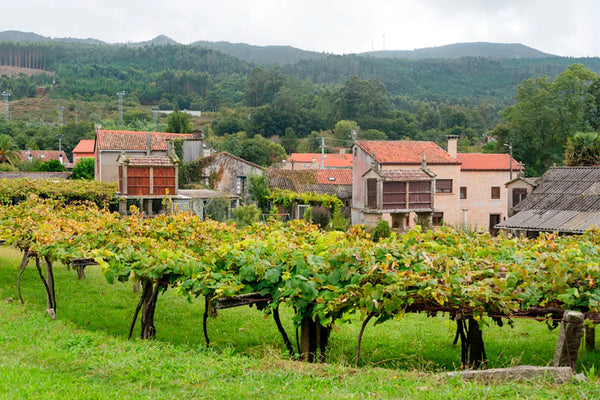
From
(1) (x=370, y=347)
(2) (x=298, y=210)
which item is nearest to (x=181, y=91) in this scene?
(2) (x=298, y=210)

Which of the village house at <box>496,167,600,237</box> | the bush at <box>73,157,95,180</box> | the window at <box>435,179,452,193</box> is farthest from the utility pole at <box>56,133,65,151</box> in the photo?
the village house at <box>496,167,600,237</box>

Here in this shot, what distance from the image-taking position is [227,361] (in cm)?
838

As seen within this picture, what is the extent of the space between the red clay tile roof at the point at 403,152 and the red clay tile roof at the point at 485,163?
289 cm

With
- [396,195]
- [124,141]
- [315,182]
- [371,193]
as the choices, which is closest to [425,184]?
[396,195]

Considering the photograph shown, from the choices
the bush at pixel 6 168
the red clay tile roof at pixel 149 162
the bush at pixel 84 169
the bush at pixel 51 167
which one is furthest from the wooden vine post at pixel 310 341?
the bush at pixel 6 168

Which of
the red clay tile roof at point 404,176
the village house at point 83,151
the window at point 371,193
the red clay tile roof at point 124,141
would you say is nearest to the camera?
the red clay tile roof at point 404,176

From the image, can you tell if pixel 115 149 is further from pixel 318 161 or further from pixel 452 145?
pixel 318 161

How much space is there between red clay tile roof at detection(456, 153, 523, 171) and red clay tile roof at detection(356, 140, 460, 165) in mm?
2890

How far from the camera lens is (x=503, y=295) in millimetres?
8062

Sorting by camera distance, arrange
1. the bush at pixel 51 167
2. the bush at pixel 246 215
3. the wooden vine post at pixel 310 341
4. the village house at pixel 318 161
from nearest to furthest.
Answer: the wooden vine post at pixel 310 341
the bush at pixel 246 215
the bush at pixel 51 167
the village house at pixel 318 161

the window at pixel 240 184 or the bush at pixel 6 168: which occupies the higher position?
the bush at pixel 6 168

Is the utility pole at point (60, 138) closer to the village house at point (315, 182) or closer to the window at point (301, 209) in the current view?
the village house at point (315, 182)

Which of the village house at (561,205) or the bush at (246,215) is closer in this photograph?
the village house at (561,205)

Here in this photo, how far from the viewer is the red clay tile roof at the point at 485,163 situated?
4900 centimetres
